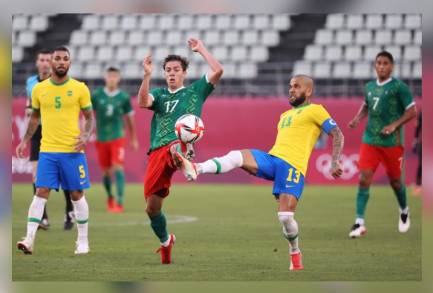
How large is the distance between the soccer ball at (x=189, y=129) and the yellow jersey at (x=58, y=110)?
1.99 meters

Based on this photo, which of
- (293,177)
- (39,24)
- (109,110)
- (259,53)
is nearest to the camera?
(293,177)

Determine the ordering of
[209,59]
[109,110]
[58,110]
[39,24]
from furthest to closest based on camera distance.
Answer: [39,24]
[109,110]
[58,110]
[209,59]

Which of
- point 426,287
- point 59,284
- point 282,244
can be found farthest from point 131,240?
point 426,287

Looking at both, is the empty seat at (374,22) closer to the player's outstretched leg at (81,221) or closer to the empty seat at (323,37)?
the empty seat at (323,37)

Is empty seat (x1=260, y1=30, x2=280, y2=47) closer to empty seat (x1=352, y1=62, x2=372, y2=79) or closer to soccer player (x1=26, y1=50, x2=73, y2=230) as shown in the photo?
empty seat (x1=352, y1=62, x2=372, y2=79)

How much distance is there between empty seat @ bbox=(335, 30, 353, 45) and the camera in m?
28.0

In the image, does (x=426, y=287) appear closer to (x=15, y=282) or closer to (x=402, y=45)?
(x=15, y=282)

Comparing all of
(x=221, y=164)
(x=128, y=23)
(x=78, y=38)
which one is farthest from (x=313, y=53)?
(x=221, y=164)

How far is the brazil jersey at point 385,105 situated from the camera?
1320 cm

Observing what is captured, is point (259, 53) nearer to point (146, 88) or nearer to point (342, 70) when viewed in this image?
point (342, 70)

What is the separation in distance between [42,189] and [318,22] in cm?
1966

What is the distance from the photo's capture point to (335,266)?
32.2 ft

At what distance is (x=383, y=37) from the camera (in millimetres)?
26344

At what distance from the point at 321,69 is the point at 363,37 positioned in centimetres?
165
